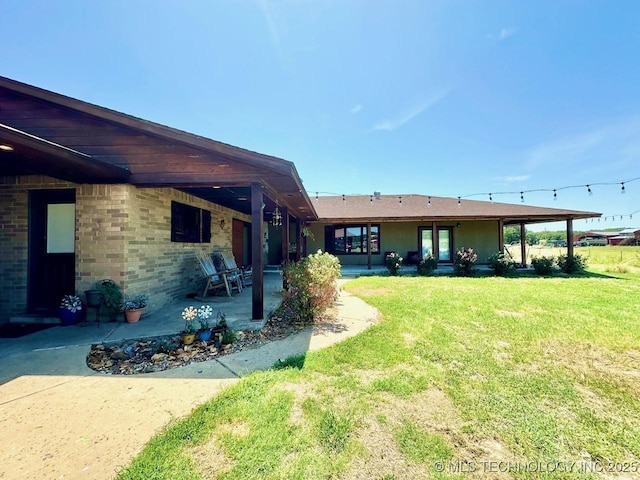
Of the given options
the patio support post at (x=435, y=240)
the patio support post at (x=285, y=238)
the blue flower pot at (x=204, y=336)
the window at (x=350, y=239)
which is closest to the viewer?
the blue flower pot at (x=204, y=336)

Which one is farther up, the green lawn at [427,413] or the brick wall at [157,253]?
the brick wall at [157,253]

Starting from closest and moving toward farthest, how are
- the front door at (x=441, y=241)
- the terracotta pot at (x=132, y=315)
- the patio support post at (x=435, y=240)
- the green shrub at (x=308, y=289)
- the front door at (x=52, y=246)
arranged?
1. the terracotta pot at (x=132, y=315)
2. the green shrub at (x=308, y=289)
3. the front door at (x=52, y=246)
4. the patio support post at (x=435, y=240)
5. the front door at (x=441, y=241)

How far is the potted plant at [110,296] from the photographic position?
4524 millimetres

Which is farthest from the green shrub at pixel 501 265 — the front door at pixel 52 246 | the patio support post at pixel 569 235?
the front door at pixel 52 246

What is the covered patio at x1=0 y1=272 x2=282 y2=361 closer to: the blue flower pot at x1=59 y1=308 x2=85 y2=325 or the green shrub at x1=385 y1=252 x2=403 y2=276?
the blue flower pot at x1=59 y1=308 x2=85 y2=325

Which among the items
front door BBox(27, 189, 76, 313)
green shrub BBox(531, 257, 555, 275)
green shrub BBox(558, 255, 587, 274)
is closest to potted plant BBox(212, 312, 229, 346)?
front door BBox(27, 189, 76, 313)

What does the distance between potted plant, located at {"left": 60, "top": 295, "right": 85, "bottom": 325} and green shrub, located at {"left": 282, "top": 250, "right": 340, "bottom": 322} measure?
11.2 ft

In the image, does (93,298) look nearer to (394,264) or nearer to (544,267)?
(394,264)

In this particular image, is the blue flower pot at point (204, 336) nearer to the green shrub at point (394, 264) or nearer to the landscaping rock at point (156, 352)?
the landscaping rock at point (156, 352)

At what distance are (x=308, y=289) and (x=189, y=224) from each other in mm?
3857

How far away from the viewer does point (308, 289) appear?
4926 mm

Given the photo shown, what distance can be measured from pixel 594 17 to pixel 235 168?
10982mm

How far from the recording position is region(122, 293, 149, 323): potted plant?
4634 mm

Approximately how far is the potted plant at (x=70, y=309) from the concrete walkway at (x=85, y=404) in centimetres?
112
